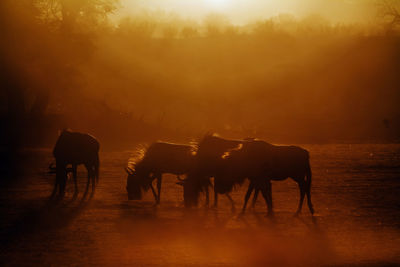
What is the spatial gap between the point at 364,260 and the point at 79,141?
981 cm

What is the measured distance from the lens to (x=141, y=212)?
48.0 feet

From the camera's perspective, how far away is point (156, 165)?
53.0 feet

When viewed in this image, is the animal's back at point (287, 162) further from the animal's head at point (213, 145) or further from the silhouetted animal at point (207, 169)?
the animal's head at point (213, 145)

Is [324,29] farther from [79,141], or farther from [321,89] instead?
[79,141]

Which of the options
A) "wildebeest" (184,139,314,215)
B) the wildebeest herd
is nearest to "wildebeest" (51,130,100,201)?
the wildebeest herd

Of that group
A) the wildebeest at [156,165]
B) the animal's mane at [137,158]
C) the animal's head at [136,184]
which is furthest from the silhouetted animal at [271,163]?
the animal's mane at [137,158]

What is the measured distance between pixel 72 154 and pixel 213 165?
4.19 metres

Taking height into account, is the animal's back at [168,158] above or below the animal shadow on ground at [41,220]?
above

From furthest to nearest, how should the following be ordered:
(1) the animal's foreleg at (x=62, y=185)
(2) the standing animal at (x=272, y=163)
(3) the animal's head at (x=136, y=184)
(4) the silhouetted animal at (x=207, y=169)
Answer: (1) the animal's foreleg at (x=62, y=185), (3) the animal's head at (x=136, y=184), (4) the silhouetted animal at (x=207, y=169), (2) the standing animal at (x=272, y=163)

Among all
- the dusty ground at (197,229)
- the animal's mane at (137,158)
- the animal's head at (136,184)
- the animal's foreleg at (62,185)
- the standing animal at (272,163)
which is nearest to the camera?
the dusty ground at (197,229)

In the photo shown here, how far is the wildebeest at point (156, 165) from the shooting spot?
16.0 metres

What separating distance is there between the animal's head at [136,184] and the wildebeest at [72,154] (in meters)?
1.69

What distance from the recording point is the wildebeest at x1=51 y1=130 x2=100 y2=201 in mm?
17172

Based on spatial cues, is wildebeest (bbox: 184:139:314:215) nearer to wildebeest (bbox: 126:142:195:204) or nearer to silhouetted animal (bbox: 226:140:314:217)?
silhouetted animal (bbox: 226:140:314:217)
